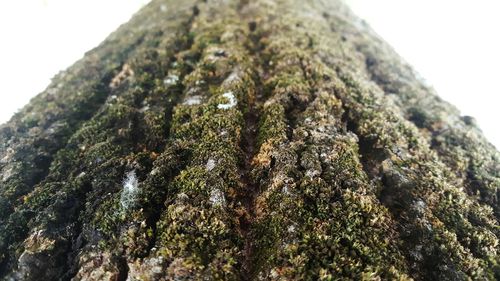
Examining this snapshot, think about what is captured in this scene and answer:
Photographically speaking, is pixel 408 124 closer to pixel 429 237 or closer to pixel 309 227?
pixel 429 237

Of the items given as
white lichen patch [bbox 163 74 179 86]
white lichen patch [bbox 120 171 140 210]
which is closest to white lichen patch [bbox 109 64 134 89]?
white lichen patch [bbox 163 74 179 86]

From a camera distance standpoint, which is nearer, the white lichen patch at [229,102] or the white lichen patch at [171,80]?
the white lichen patch at [229,102]

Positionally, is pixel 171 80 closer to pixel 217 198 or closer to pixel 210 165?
pixel 210 165

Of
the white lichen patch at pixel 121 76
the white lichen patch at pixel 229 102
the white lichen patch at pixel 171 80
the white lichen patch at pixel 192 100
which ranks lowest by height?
the white lichen patch at pixel 121 76

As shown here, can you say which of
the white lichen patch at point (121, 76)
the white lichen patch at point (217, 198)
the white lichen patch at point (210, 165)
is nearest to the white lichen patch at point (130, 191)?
the white lichen patch at point (210, 165)

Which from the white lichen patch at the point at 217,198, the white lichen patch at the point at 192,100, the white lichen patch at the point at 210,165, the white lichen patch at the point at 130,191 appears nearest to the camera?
the white lichen patch at the point at 217,198

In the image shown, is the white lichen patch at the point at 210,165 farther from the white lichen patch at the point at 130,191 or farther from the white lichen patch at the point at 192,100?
the white lichen patch at the point at 192,100
